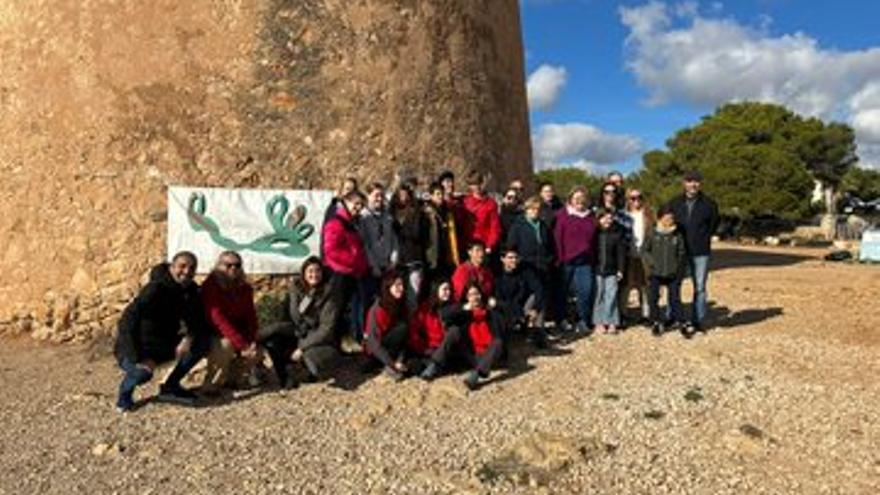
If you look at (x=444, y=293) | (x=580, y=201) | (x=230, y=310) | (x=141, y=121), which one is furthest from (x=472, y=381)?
(x=141, y=121)

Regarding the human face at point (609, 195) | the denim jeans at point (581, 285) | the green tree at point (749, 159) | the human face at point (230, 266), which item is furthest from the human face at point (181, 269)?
the green tree at point (749, 159)

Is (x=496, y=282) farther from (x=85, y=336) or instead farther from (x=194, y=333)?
(x=85, y=336)

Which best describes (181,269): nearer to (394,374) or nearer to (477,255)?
(394,374)

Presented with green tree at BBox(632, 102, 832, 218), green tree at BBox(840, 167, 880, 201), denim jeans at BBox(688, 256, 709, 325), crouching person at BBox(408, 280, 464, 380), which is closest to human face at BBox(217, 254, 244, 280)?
crouching person at BBox(408, 280, 464, 380)

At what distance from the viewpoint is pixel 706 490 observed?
184 inches

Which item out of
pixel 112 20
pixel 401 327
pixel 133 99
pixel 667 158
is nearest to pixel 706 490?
pixel 401 327

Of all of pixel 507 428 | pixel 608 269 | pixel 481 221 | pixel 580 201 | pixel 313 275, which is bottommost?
pixel 507 428

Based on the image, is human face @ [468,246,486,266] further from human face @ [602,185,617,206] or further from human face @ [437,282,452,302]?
human face @ [602,185,617,206]

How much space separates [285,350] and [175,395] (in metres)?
0.93

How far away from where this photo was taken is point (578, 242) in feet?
26.2

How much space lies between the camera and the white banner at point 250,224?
332 inches

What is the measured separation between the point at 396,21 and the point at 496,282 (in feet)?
11.2

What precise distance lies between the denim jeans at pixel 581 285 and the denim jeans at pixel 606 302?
8cm

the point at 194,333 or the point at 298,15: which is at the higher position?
the point at 298,15
